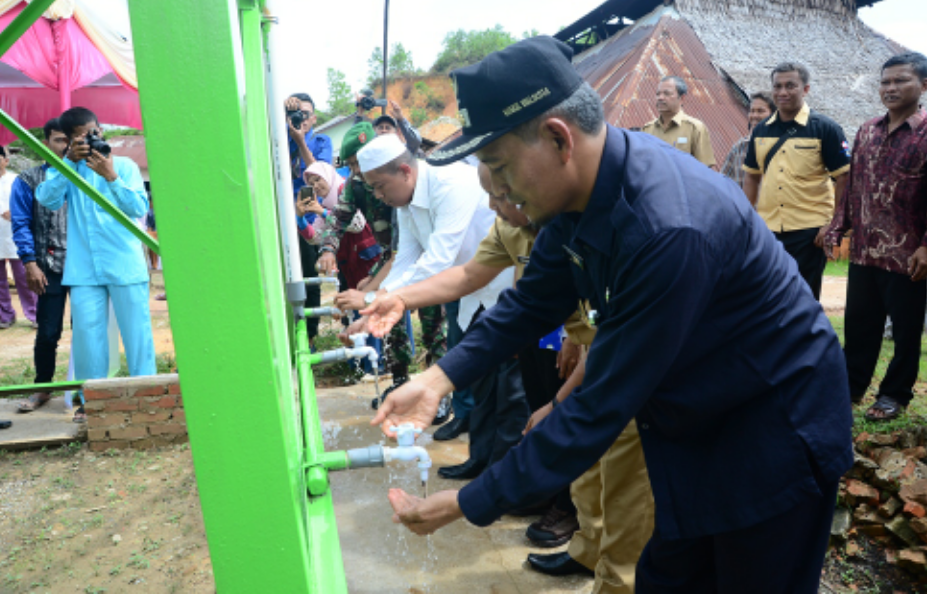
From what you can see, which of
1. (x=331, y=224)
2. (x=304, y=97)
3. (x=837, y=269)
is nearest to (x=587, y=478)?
(x=331, y=224)

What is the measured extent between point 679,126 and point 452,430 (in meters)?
3.14

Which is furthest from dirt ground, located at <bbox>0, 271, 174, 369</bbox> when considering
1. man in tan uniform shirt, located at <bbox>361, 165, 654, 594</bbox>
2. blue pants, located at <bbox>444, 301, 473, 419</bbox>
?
man in tan uniform shirt, located at <bbox>361, 165, 654, 594</bbox>

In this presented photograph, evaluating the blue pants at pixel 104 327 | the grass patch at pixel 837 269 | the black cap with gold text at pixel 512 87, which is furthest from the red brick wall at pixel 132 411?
the grass patch at pixel 837 269

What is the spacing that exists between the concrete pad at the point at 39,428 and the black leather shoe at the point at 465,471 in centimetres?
255

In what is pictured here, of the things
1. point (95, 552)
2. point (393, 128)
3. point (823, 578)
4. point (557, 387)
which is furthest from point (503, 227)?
point (393, 128)

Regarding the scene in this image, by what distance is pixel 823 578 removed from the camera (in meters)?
2.60

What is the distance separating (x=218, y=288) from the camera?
612mm

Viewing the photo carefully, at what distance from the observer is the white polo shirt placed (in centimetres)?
343

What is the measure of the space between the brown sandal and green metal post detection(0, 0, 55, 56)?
3.30 metres

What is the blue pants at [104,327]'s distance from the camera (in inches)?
171

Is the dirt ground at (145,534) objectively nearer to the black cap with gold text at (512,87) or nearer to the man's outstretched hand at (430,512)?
the man's outstretched hand at (430,512)

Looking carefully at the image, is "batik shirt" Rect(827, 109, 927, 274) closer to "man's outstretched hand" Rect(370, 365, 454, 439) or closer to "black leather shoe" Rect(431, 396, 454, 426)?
"black leather shoe" Rect(431, 396, 454, 426)

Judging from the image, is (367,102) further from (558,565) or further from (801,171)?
(558,565)

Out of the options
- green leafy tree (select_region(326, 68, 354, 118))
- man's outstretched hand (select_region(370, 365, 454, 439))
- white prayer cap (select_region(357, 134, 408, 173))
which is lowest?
man's outstretched hand (select_region(370, 365, 454, 439))
